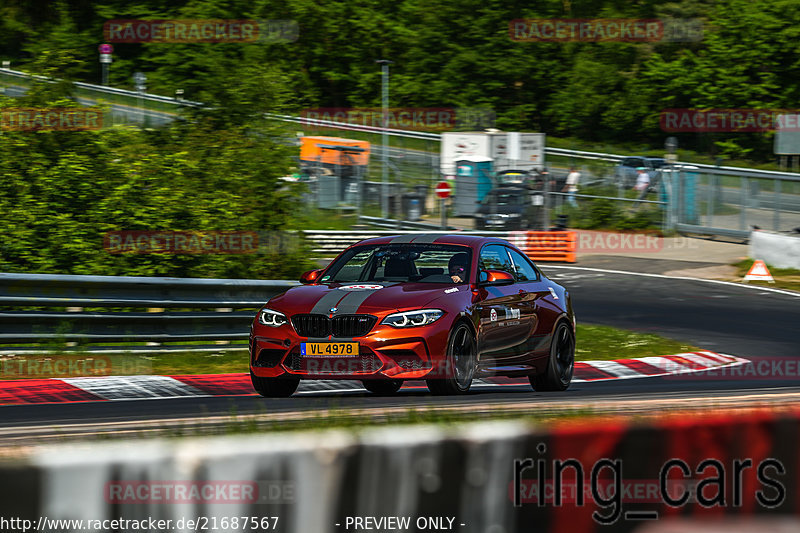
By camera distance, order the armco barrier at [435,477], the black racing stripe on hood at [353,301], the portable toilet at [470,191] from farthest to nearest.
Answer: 1. the portable toilet at [470,191]
2. the black racing stripe on hood at [353,301]
3. the armco barrier at [435,477]

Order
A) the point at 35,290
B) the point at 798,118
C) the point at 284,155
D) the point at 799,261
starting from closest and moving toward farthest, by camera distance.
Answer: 1. the point at 35,290
2. the point at 284,155
3. the point at 799,261
4. the point at 798,118

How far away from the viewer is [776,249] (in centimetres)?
2592

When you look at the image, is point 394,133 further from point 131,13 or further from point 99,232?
point 99,232

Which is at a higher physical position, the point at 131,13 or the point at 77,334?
the point at 131,13

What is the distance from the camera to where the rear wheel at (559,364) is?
10.6m

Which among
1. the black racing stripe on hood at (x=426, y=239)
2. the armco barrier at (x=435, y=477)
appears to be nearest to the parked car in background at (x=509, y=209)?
the black racing stripe on hood at (x=426, y=239)

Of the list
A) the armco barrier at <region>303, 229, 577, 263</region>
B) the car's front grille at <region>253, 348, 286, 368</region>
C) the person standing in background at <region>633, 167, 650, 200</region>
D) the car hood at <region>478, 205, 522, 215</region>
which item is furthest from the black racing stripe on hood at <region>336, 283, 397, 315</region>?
the person standing in background at <region>633, 167, 650, 200</region>

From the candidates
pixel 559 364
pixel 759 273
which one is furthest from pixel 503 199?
pixel 559 364

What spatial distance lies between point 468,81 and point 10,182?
151 ft

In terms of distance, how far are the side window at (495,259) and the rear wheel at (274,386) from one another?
2006 millimetres

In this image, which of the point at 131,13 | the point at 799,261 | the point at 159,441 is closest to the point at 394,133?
the point at 799,261

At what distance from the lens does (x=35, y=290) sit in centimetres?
1232

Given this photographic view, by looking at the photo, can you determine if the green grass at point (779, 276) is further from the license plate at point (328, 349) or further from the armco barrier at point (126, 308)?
the license plate at point (328, 349)

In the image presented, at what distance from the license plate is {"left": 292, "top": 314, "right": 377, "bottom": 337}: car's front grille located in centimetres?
8
